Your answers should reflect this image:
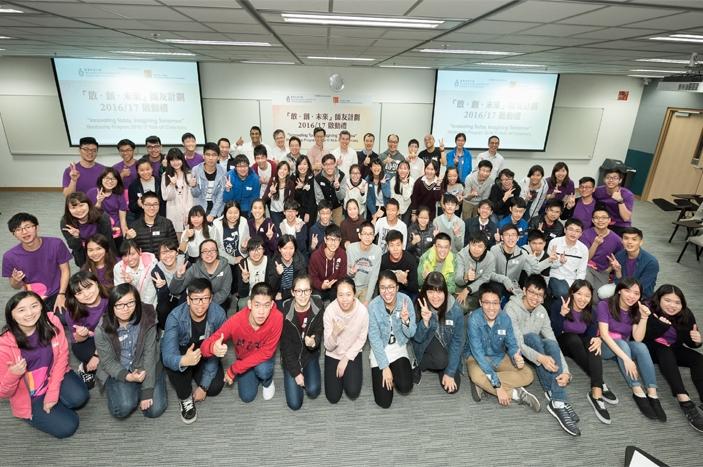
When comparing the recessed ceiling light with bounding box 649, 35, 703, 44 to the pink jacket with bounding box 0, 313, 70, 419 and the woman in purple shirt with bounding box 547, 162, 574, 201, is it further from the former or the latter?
the pink jacket with bounding box 0, 313, 70, 419

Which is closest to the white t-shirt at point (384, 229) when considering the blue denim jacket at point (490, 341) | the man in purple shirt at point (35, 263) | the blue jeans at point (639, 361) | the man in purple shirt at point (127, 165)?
the blue denim jacket at point (490, 341)

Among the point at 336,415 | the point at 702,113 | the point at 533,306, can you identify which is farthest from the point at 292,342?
the point at 702,113

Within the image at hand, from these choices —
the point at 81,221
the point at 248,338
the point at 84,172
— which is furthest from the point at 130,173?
the point at 248,338

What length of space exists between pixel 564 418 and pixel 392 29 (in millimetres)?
3493

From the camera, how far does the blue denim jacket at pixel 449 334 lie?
3115 mm

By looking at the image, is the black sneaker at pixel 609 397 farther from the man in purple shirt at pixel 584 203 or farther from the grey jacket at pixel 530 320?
the man in purple shirt at pixel 584 203

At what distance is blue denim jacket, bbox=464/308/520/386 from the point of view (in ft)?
9.93

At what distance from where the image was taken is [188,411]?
9.21 ft

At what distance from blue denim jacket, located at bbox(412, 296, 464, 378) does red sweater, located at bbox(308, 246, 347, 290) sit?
1015 mm

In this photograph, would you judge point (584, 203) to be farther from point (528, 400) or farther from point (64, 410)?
point (64, 410)

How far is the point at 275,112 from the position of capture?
797cm

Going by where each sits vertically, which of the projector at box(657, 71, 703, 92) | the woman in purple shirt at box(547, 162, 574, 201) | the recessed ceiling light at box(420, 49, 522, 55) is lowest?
the woman in purple shirt at box(547, 162, 574, 201)

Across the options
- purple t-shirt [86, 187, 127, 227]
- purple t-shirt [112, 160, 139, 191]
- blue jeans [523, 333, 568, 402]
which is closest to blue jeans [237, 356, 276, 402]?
blue jeans [523, 333, 568, 402]

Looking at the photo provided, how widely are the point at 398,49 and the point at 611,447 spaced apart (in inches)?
177
